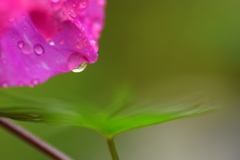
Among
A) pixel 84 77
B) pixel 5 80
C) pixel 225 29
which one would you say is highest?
pixel 225 29

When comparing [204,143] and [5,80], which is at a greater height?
[204,143]

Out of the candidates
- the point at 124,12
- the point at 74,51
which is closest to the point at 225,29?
the point at 124,12

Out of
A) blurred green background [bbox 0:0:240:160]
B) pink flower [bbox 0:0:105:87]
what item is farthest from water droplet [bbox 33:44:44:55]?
blurred green background [bbox 0:0:240:160]

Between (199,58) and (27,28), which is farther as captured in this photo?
(199,58)

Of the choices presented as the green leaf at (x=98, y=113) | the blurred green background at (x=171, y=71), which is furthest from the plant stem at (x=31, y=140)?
the blurred green background at (x=171, y=71)

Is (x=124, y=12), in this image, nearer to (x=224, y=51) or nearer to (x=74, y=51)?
(x=224, y=51)

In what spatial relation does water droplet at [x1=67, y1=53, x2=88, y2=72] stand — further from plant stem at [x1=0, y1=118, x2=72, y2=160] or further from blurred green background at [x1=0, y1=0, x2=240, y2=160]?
blurred green background at [x1=0, y1=0, x2=240, y2=160]

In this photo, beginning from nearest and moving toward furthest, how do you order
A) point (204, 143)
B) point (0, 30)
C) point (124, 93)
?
point (0, 30) → point (124, 93) → point (204, 143)
